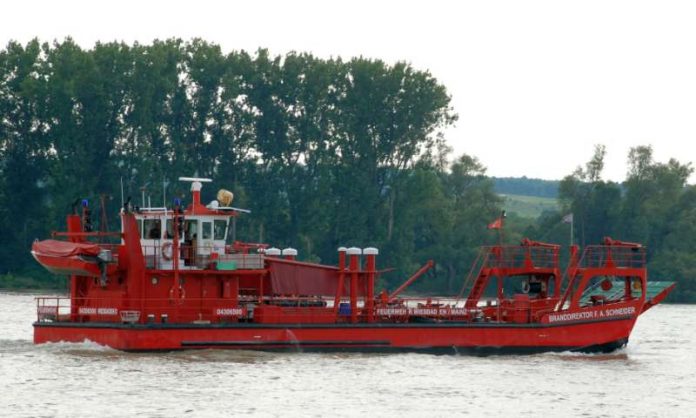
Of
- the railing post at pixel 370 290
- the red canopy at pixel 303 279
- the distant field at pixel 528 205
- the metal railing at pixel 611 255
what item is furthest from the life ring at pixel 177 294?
the distant field at pixel 528 205

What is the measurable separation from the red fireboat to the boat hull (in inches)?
1.1

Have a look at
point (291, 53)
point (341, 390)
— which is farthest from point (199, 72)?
point (341, 390)

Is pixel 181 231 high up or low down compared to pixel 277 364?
up

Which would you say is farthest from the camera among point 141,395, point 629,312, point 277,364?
point 629,312

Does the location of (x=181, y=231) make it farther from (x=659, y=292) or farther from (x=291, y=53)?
(x=291, y=53)

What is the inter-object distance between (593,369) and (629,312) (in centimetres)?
380

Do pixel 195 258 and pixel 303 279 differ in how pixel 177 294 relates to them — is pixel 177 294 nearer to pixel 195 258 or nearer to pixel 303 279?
pixel 195 258

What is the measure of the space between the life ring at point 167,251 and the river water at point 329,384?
9.67 feet

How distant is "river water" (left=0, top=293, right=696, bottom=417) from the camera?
93.2ft

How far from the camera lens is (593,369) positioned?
3597 centimetres

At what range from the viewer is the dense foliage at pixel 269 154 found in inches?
→ 2972

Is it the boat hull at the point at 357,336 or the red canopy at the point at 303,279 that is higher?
the red canopy at the point at 303,279

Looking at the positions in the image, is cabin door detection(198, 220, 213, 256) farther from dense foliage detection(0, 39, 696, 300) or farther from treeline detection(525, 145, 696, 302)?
treeline detection(525, 145, 696, 302)

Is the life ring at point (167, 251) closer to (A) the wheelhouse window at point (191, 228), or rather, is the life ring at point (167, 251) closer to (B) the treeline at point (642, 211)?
(A) the wheelhouse window at point (191, 228)
